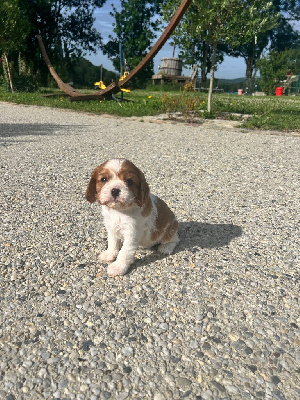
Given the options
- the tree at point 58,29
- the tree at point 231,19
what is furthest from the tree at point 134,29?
the tree at point 231,19

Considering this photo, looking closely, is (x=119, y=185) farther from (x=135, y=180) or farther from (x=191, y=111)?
(x=191, y=111)

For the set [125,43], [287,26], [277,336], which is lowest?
[277,336]

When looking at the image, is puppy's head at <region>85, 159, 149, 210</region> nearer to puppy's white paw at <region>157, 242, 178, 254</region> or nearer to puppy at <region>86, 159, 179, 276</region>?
puppy at <region>86, 159, 179, 276</region>

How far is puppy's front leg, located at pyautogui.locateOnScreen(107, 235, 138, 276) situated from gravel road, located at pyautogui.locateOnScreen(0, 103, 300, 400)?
0.08 m

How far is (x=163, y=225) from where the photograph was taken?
2.92 m

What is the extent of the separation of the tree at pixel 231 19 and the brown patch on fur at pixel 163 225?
29.3 feet

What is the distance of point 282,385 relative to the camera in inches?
70.5

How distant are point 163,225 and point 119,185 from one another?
2.50 ft

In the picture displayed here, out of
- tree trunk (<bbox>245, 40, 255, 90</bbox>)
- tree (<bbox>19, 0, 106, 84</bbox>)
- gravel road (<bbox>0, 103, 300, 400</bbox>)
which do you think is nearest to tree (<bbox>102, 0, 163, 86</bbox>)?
tree (<bbox>19, 0, 106, 84</bbox>)

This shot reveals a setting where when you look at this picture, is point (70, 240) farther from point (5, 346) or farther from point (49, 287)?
point (5, 346)

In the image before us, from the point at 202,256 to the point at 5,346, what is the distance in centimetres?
176

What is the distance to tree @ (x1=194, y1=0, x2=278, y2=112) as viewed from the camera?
9906 mm

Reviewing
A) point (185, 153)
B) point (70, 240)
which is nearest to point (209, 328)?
point (70, 240)

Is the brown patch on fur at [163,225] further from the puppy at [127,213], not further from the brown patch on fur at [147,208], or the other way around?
the brown patch on fur at [147,208]
